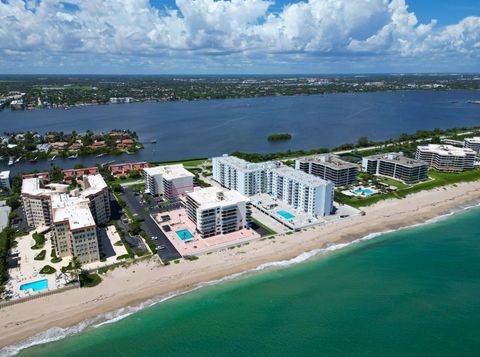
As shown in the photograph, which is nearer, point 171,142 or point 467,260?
point 467,260

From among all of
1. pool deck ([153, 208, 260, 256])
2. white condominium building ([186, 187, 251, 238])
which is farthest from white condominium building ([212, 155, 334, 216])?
pool deck ([153, 208, 260, 256])

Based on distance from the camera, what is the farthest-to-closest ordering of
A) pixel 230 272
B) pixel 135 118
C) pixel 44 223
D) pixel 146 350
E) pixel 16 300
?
pixel 135 118, pixel 44 223, pixel 230 272, pixel 16 300, pixel 146 350

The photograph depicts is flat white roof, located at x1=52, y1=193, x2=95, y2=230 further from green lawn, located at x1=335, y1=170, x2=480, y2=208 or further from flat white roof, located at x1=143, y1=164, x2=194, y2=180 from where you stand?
green lawn, located at x1=335, y1=170, x2=480, y2=208

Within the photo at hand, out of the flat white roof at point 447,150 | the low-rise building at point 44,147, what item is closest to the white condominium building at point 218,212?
the flat white roof at point 447,150

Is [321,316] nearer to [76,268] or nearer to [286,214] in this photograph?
[286,214]

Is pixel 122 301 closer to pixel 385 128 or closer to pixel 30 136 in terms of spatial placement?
pixel 30 136

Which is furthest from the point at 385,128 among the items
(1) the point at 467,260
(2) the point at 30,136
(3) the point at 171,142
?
(2) the point at 30,136

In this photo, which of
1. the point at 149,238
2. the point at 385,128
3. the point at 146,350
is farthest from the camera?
the point at 385,128
